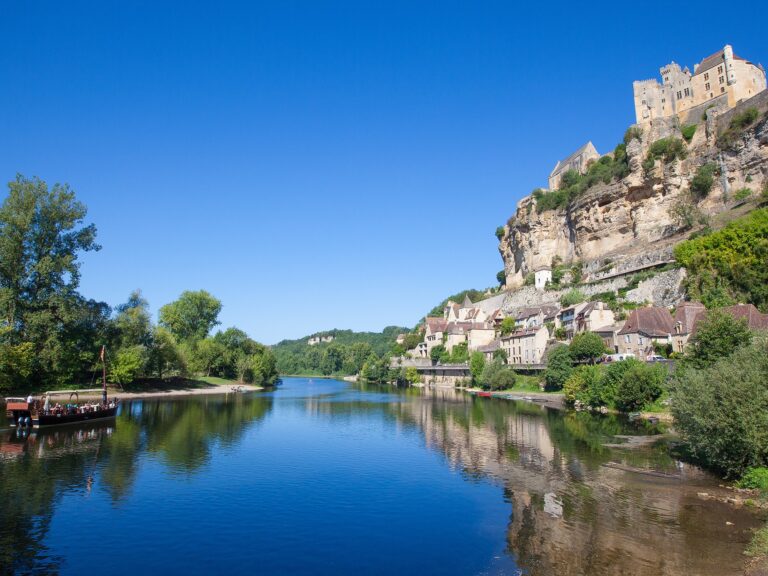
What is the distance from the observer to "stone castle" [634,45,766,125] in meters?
66.2

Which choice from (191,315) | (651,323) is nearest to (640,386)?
(651,323)

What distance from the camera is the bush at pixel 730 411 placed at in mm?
17703

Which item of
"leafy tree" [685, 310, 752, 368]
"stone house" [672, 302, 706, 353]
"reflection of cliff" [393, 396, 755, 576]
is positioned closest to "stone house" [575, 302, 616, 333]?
"stone house" [672, 302, 706, 353]

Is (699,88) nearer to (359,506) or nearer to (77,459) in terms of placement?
(359,506)

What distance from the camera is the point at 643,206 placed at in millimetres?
67938

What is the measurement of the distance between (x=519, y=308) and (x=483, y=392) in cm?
2489

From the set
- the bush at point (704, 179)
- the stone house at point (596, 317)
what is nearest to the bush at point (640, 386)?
the stone house at point (596, 317)

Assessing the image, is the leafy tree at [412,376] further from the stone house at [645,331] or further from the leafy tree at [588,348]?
the stone house at [645,331]

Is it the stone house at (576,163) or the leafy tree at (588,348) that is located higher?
the stone house at (576,163)

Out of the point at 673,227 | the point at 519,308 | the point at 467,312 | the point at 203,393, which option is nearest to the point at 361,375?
the point at 467,312

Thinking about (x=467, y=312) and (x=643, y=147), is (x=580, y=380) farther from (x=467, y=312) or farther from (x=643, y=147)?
(x=467, y=312)

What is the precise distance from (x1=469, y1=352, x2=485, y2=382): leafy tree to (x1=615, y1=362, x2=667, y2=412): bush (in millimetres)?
30982

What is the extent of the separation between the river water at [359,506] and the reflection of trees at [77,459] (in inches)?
3.8

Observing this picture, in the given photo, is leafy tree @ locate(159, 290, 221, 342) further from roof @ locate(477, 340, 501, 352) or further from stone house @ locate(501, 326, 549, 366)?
stone house @ locate(501, 326, 549, 366)
